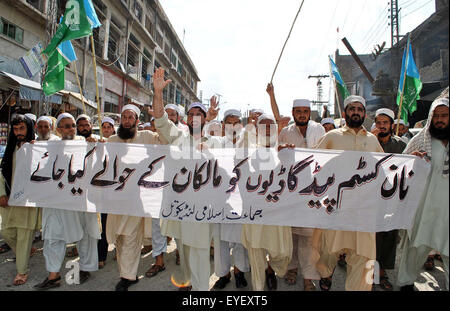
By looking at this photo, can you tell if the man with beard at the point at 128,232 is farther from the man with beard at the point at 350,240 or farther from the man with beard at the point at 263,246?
the man with beard at the point at 350,240

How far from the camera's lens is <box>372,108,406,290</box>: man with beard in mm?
2896

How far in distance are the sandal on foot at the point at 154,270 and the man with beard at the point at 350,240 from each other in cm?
177

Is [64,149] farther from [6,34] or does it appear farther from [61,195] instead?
[6,34]

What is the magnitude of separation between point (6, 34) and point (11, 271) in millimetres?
10675

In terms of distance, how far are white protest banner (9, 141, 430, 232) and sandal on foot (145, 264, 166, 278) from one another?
83cm

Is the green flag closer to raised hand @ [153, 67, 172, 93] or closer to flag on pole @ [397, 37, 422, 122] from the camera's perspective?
raised hand @ [153, 67, 172, 93]

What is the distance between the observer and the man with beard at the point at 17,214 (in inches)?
112

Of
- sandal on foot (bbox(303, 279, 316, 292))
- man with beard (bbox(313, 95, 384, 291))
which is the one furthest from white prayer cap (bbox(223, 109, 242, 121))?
sandal on foot (bbox(303, 279, 316, 292))

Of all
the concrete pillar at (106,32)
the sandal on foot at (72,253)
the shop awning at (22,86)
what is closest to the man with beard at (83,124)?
the sandal on foot at (72,253)

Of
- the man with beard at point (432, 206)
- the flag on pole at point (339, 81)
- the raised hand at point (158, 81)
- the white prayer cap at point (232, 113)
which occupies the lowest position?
the man with beard at point (432, 206)

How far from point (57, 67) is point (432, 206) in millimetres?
4760

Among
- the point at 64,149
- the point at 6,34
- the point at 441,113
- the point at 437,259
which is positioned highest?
the point at 6,34
